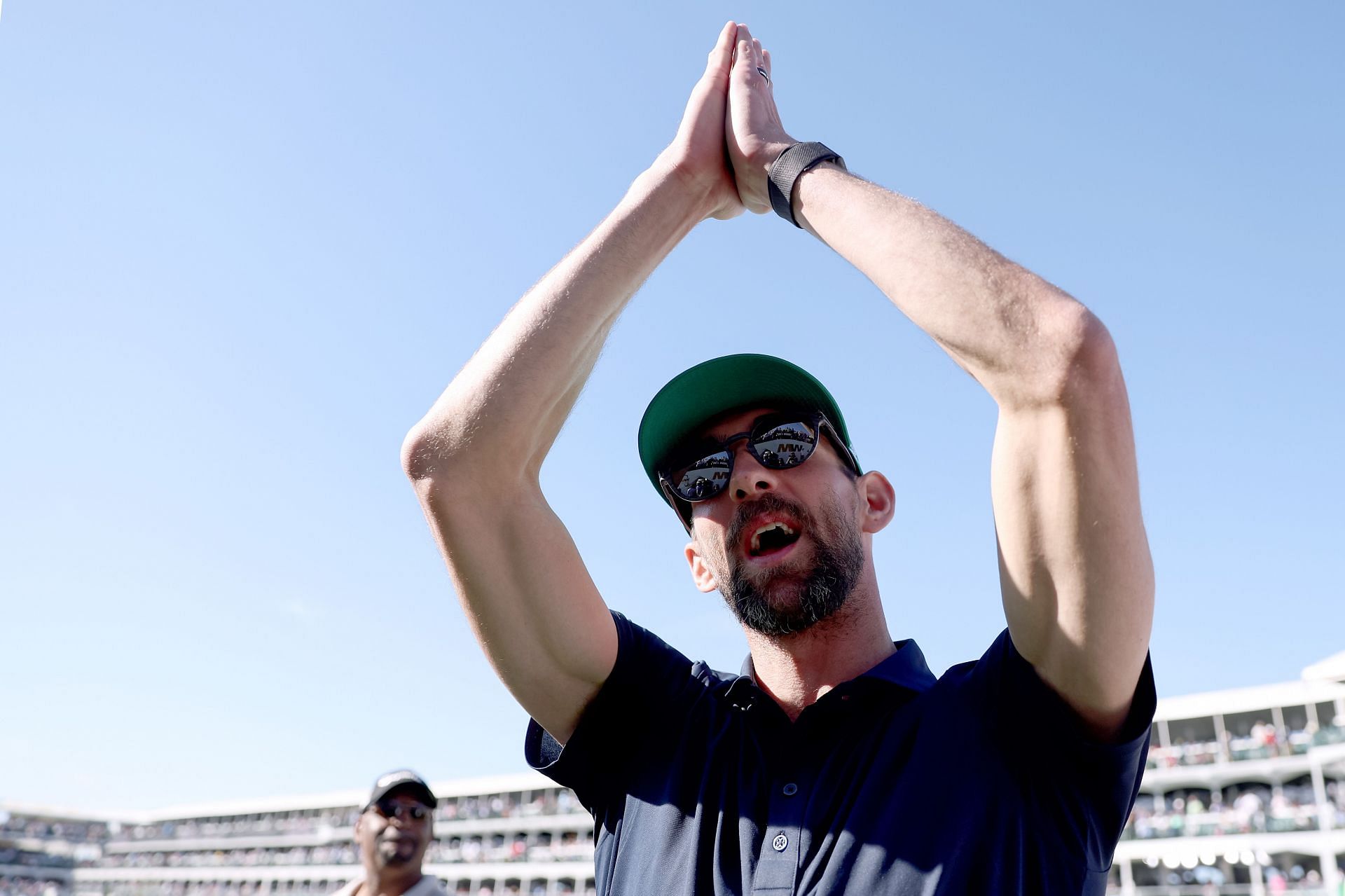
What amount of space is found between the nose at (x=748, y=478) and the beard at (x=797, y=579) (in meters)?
0.03

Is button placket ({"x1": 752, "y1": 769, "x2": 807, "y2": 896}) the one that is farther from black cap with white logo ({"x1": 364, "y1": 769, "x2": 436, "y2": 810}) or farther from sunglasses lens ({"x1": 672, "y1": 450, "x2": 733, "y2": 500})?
black cap with white logo ({"x1": 364, "y1": 769, "x2": 436, "y2": 810})

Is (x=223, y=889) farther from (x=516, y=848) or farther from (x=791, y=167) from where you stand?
(x=791, y=167)

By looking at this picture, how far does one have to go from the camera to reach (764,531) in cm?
255

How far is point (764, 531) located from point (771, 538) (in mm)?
43

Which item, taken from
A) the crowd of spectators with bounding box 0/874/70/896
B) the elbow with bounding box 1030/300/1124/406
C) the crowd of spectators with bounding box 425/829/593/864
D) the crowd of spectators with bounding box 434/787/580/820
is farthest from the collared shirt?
the crowd of spectators with bounding box 0/874/70/896

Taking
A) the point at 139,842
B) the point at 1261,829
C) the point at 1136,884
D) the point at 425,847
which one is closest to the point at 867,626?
the point at 425,847

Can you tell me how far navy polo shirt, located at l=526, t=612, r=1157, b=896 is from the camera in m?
1.94

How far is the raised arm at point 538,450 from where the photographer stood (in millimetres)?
→ 2266

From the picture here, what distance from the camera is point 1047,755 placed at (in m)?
2.03

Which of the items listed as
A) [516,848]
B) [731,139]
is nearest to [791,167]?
[731,139]

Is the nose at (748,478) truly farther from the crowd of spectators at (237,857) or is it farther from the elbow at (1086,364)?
the crowd of spectators at (237,857)

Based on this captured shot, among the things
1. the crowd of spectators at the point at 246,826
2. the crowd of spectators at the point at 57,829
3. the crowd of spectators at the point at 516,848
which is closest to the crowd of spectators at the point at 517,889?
the crowd of spectators at the point at 516,848

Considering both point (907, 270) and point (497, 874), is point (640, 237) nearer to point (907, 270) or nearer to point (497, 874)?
point (907, 270)

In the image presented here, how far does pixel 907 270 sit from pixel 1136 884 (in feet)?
169
